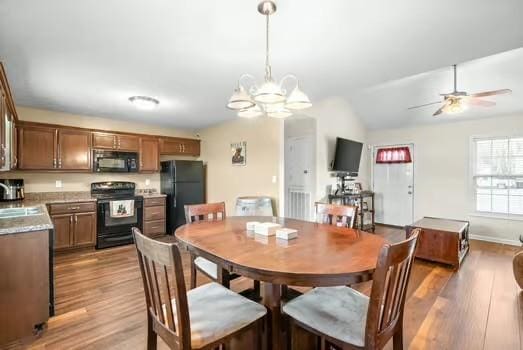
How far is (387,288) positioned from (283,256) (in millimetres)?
504

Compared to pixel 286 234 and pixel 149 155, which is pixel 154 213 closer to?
pixel 149 155

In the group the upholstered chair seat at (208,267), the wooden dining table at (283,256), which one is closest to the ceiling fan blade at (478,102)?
the wooden dining table at (283,256)

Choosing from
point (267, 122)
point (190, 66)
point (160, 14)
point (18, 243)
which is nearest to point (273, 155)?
point (267, 122)

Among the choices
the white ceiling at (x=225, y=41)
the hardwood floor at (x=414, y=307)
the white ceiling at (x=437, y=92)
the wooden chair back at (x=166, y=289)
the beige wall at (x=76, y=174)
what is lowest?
the hardwood floor at (x=414, y=307)

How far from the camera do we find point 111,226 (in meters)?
4.16

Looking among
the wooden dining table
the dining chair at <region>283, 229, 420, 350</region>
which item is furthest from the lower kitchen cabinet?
the dining chair at <region>283, 229, 420, 350</region>

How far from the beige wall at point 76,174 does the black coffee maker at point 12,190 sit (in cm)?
17

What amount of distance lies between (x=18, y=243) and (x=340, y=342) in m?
2.32

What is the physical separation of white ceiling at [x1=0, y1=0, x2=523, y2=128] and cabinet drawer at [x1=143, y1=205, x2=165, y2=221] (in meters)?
2.20

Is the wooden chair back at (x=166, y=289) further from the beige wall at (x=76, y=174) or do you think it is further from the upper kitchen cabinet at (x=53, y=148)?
the beige wall at (x=76, y=174)

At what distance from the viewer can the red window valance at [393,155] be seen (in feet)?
18.4

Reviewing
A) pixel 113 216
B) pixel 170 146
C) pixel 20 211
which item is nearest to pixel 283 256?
pixel 20 211

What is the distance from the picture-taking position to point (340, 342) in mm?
1225

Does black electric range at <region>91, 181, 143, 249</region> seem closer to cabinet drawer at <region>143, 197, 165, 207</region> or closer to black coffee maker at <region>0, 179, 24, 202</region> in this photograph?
cabinet drawer at <region>143, 197, 165, 207</region>
